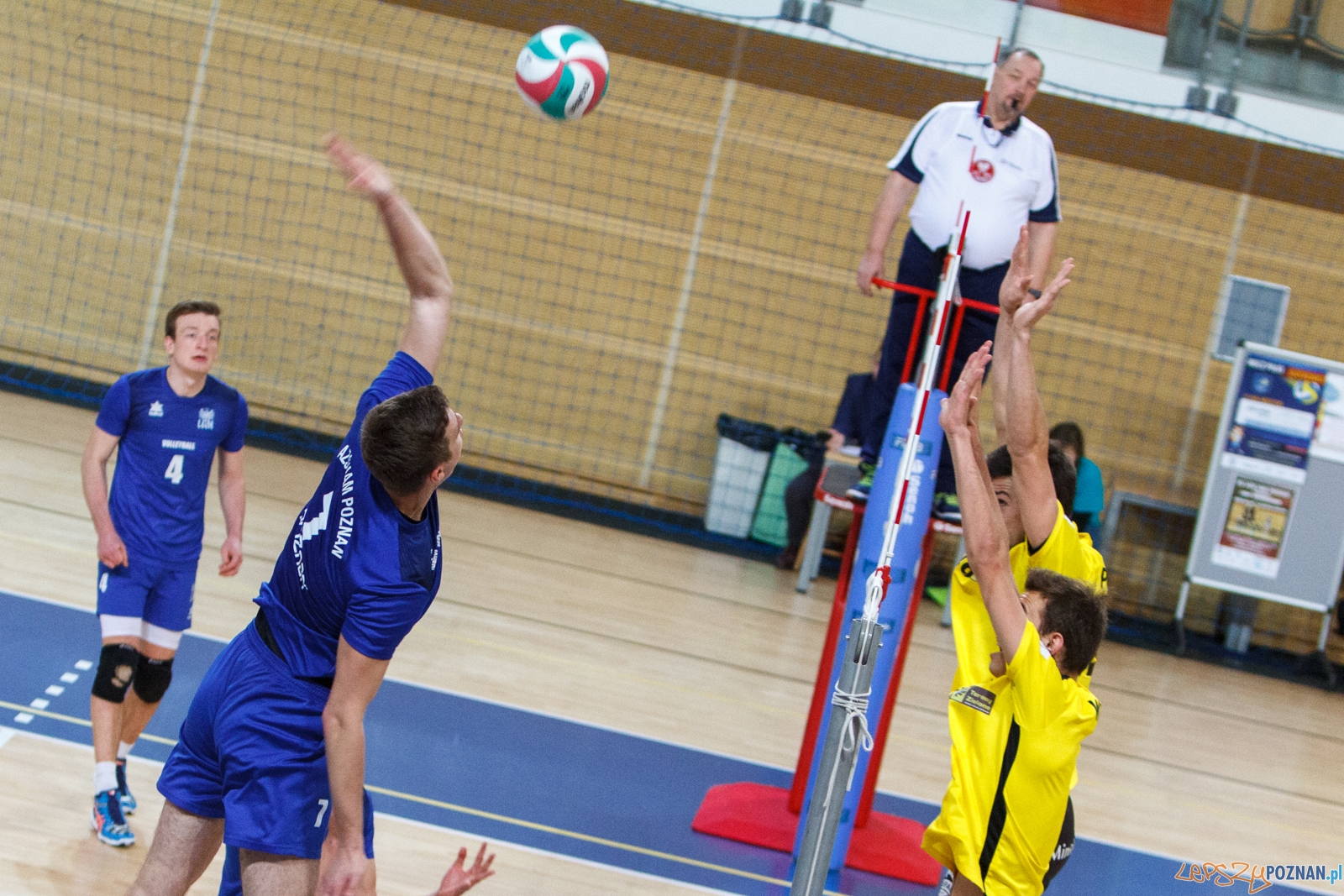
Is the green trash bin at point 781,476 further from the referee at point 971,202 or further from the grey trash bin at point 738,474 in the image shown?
the referee at point 971,202

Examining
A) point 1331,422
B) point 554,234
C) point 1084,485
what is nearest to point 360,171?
point 1084,485

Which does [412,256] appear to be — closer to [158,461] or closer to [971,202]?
[158,461]

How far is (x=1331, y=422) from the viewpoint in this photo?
894 centimetres

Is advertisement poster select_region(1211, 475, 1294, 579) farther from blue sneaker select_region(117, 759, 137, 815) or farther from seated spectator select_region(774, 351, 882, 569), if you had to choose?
blue sneaker select_region(117, 759, 137, 815)

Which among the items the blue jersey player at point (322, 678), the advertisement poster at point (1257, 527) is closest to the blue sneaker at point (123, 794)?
the blue jersey player at point (322, 678)

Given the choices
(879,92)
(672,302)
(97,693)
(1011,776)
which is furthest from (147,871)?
(879,92)

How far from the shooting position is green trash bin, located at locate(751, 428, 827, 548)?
9641 mm

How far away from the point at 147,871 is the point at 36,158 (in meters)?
9.14

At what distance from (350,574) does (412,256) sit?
0.86 m

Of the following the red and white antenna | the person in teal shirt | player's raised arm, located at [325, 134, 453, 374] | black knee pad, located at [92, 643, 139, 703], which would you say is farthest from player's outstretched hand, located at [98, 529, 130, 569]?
the person in teal shirt

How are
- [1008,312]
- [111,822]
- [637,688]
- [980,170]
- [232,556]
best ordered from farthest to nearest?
[637,688]
[980,170]
[232,556]
[111,822]
[1008,312]

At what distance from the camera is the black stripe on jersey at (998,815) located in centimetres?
309

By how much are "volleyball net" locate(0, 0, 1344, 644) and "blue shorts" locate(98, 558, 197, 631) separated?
19.3 feet

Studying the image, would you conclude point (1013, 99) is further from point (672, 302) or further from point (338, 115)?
point (338, 115)
